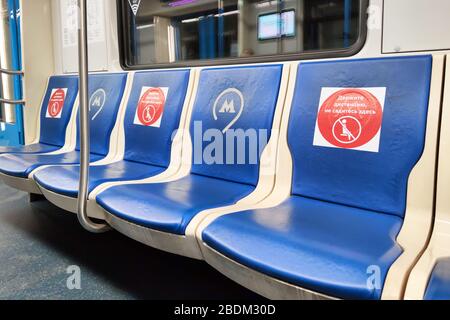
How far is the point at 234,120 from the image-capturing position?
1654mm

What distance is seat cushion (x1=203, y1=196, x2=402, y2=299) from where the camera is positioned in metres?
0.82

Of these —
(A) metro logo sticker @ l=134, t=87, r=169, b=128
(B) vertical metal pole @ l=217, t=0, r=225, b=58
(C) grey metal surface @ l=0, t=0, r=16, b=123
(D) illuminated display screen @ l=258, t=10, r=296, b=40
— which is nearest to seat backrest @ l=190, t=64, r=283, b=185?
(A) metro logo sticker @ l=134, t=87, r=169, b=128

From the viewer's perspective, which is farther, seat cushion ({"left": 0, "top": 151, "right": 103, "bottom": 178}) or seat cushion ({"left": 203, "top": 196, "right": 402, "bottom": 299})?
seat cushion ({"left": 0, "top": 151, "right": 103, "bottom": 178})

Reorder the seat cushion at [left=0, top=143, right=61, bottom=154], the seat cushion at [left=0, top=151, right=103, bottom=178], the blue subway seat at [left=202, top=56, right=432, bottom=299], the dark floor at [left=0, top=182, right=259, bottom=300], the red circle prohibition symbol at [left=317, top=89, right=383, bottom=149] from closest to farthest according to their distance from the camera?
the blue subway seat at [left=202, top=56, right=432, bottom=299]
the red circle prohibition symbol at [left=317, top=89, right=383, bottom=149]
the dark floor at [left=0, top=182, right=259, bottom=300]
the seat cushion at [left=0, top=151, right=103, bottom=178]
the seat cushion at [left=0, top=143, right=61, bottom=154]

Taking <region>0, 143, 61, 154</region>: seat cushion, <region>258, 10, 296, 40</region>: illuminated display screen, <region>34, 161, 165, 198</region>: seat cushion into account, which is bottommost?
<region>34, 161, 165, 198</region>: seat cushion

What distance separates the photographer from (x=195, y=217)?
1166mm

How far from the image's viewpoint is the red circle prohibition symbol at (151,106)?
6.57 feet

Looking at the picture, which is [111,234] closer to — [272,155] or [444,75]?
[272,155]

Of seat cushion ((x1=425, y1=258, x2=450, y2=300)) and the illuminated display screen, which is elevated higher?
the illuminated display screen

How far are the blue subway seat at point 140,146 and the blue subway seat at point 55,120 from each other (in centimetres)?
69

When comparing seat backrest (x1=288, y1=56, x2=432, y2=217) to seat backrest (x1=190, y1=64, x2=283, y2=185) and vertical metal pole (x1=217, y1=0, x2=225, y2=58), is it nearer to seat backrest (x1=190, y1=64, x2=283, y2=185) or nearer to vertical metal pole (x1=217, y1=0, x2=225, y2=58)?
seat backrest (x1=190, y1=64, x2=283, y2=185)

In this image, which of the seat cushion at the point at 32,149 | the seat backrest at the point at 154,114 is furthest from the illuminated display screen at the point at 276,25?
the seat cushion at the point at 32,149
